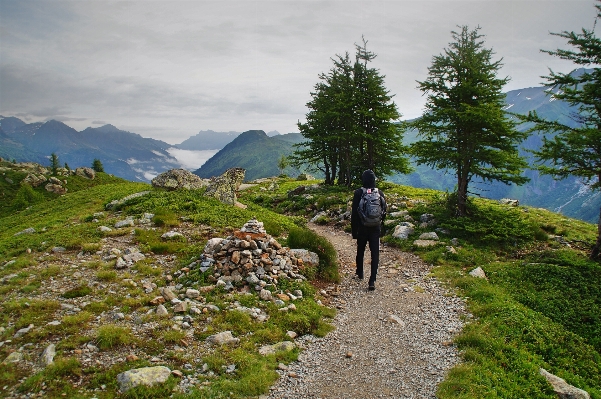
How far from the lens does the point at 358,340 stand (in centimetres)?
868

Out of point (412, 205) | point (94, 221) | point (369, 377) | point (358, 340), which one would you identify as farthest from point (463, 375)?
point (94, 221)

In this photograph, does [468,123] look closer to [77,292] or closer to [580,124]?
[580,124]

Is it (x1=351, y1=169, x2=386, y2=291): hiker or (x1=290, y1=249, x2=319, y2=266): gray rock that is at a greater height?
(x1=351, y1=169, x2=386, y2=291): hiker

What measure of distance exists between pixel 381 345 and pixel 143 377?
5574mm

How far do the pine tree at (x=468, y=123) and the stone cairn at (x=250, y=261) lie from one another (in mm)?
10963

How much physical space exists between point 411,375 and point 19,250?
1561 cm

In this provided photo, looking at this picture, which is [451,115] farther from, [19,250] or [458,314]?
[19,250]

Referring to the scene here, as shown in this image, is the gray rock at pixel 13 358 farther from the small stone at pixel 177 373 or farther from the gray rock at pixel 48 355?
the small stone at pixel 177 373

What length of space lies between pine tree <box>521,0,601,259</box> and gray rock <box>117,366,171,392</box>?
15714 millimetres

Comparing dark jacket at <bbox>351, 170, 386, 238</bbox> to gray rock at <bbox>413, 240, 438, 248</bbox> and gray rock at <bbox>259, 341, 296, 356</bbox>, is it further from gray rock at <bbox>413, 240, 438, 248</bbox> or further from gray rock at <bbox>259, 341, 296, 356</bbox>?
gray rock at <bbox>413, 240, 438, 248</bbox>

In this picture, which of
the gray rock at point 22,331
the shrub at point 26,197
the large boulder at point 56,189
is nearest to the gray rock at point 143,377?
the gray rock at point 22,331

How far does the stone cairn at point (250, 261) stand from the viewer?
419 inches

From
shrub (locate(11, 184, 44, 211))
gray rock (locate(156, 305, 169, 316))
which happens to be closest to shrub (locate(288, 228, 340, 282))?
gray rock (locate(156, 305, 169, 316))

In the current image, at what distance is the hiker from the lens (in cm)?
1120
